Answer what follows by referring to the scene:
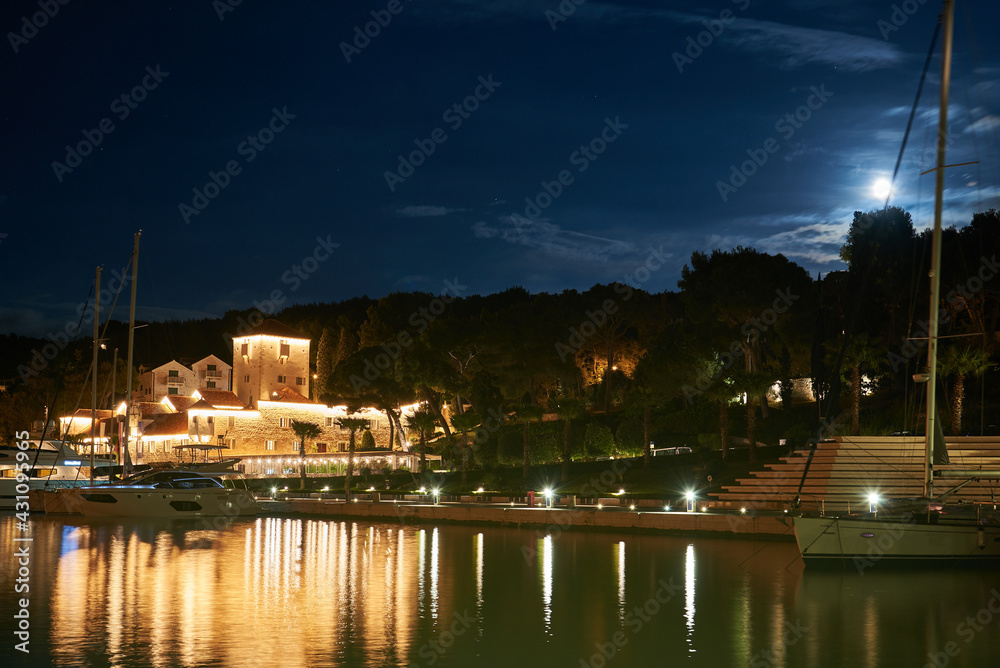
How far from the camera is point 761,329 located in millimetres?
58344

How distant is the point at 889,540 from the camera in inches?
883

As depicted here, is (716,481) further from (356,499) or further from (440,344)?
(440,344)

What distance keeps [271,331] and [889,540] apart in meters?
65.8

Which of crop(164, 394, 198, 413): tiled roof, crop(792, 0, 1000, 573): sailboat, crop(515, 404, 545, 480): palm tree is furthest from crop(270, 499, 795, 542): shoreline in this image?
crop(164, 394, 198, 413): tiled roof

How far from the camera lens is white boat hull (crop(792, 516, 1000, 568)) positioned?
22.3 meters

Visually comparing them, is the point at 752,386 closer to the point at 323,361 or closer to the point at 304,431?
the point at 304,431

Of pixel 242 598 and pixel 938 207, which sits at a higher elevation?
pixel 938 207

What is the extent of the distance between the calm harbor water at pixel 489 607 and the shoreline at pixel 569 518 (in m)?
1.34

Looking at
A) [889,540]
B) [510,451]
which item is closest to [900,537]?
[889,540]

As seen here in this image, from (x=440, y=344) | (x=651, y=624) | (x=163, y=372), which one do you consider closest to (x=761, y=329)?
(x=440, y=344)

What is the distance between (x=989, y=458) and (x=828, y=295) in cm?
2943

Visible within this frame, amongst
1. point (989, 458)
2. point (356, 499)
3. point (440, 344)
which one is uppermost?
point (440, 344)

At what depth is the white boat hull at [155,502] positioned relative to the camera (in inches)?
1515

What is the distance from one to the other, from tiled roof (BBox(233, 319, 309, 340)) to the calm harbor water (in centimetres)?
5357
